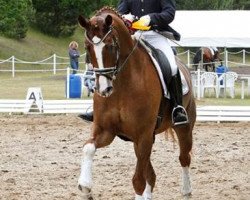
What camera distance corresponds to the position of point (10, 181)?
27.8 feet

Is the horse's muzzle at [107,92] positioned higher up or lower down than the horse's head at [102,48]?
lower down

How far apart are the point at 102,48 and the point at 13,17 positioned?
3250 cm

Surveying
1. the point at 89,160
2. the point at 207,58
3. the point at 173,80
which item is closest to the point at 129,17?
the point at 173,80

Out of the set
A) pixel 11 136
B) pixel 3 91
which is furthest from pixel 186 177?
pixel 3 91

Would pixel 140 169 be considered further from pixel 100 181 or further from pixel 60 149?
pixel 60 149

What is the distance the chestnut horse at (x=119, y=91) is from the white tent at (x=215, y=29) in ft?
51.4

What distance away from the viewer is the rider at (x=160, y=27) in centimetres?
696

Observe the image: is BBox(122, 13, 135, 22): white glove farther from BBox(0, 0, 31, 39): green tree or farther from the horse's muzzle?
BBox(0, 0, 31, 39): green tree

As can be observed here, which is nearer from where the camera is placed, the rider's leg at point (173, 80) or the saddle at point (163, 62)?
the saddle at point (163, 62)

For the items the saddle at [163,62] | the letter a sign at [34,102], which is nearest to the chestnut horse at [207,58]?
the letter a sign at [34,102]

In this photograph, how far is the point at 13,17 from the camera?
123ft

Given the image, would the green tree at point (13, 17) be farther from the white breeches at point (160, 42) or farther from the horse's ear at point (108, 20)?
the horse's ear at point (108, 20)

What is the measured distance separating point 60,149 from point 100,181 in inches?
110

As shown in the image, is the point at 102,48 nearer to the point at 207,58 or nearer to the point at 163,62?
the point at 163,62
